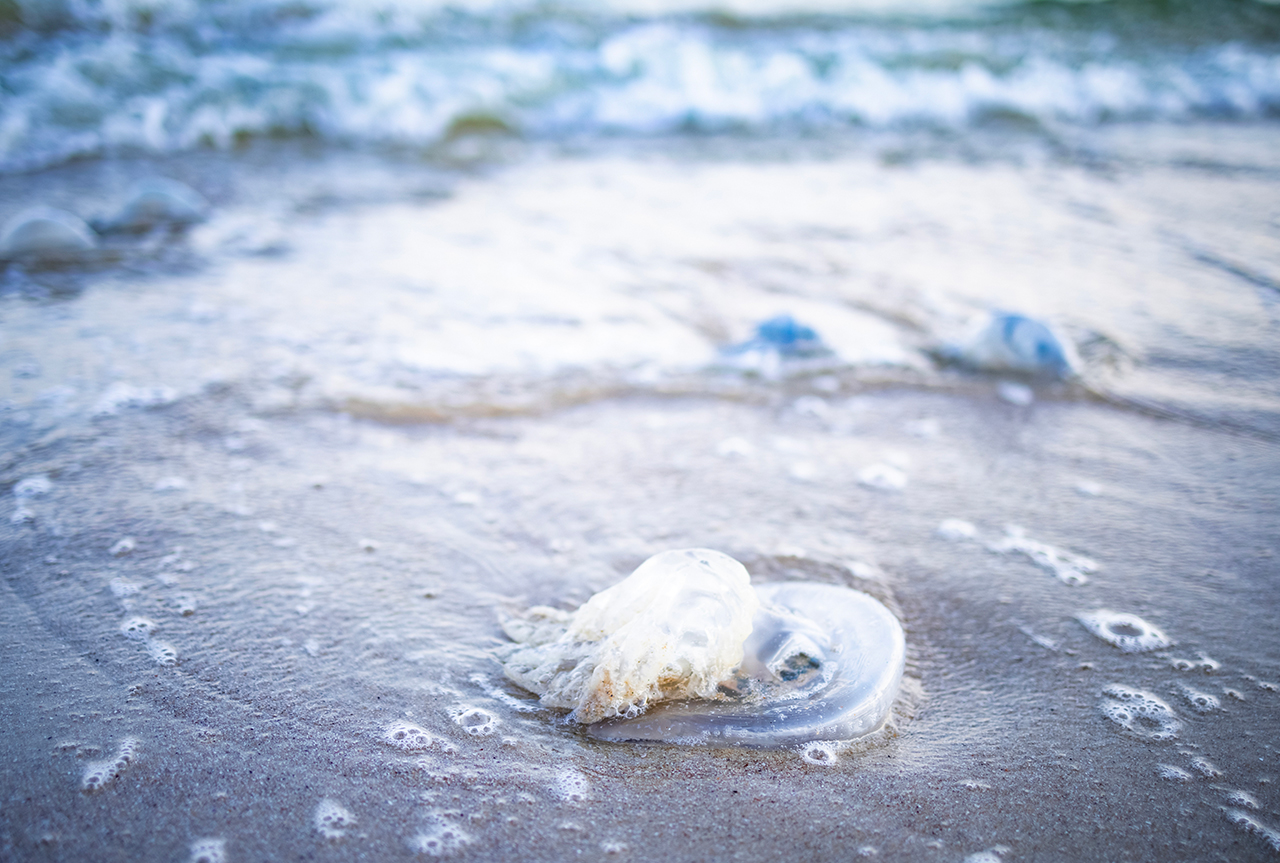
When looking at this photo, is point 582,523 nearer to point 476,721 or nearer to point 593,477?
point 593,477

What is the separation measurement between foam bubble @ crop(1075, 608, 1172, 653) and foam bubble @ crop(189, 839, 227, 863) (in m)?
1.60

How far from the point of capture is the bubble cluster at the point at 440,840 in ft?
3.74

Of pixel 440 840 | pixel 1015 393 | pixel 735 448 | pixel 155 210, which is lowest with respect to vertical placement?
pixel 440 840

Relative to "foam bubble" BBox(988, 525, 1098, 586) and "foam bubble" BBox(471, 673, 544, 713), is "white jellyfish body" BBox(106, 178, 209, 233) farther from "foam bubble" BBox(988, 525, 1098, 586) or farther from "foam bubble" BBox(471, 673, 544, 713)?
"foam bubble" BBox(988, 525, 1098, 586)

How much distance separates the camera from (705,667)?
1.34 m

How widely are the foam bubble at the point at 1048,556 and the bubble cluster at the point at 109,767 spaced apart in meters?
1.76

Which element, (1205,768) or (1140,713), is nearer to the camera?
(1205,768)

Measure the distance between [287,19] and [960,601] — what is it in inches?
281

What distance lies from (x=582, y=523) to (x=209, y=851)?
3.32 ft

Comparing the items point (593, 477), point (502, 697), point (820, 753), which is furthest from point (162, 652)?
point (820, 753)

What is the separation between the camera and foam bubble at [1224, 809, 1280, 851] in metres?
1.20

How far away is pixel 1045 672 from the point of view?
1.54 meters

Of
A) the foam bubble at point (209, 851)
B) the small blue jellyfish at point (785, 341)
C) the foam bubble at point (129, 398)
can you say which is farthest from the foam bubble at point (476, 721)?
the small blue jellyfish at point (785, 341)

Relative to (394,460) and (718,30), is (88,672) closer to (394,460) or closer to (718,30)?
(394,460)
